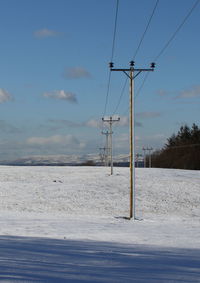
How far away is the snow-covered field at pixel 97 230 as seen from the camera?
8898 mm

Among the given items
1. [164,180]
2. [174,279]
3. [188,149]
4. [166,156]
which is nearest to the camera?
[174,279]

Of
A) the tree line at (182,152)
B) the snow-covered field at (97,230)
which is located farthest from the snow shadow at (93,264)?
the tree line at (182,152)

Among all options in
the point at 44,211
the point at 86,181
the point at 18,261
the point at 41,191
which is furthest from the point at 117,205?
the point at 18,261

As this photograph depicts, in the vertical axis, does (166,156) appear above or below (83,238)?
above

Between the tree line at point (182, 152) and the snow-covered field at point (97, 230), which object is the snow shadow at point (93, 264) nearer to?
the snow-covered field at point (97, 230)

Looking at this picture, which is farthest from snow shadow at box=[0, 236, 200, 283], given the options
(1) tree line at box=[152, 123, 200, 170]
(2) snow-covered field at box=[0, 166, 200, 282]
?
(1) tree line at box=[152, 123, 200, 170]

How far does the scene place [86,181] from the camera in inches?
1698

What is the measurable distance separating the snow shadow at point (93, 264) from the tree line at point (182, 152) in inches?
4051

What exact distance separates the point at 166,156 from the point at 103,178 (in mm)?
92856

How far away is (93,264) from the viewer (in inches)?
381

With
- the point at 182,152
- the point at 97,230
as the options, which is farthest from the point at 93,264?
the point at 182,152

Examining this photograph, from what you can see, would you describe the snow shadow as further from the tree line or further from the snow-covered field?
the tree line

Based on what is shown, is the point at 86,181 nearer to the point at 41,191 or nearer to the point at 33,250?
the point at 41,191

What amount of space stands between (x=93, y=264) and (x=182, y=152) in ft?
392
